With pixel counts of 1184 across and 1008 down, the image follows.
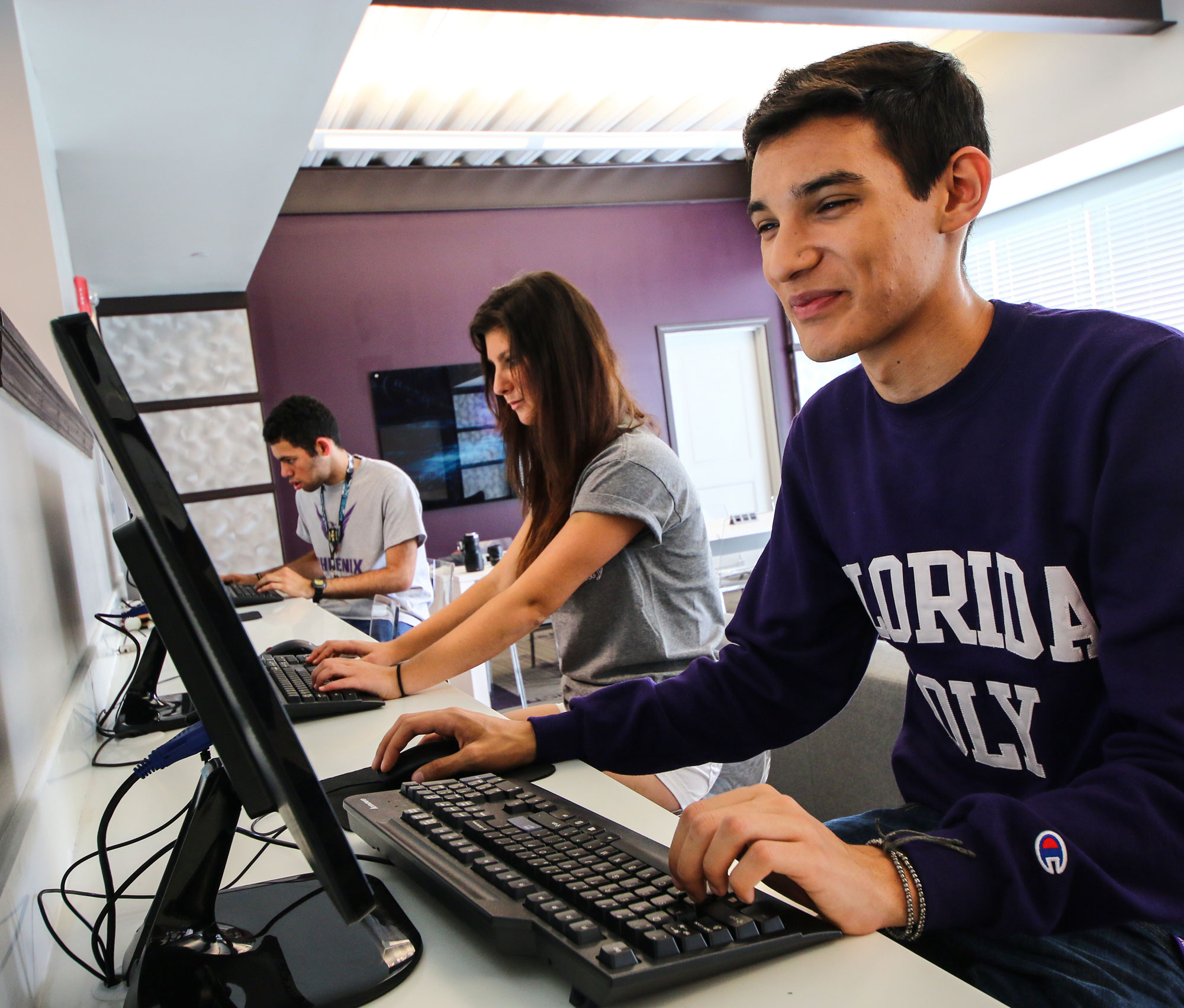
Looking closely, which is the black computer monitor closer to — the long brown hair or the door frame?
the long brown hair

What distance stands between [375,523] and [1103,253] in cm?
508

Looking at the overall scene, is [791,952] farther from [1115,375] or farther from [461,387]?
[461,387]

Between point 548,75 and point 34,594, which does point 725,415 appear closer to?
point 548,75

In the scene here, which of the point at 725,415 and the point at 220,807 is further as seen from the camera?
the point at 725,415

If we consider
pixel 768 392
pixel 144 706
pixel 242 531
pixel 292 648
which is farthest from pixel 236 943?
pixel 768 392

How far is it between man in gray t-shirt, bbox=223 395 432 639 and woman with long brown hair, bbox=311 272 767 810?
58.0 inches

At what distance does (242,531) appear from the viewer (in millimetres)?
5762

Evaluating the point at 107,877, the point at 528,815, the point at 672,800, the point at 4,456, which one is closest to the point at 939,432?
the point at 528,815

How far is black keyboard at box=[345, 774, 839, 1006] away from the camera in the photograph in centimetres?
53

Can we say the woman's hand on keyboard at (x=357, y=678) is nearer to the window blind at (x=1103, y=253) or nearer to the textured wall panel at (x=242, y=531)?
the textured wall panel at (x=242, y=531)

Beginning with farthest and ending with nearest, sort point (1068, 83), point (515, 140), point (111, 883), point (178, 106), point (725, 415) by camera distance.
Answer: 1. point (725, 415)
2. point (515, 140)
3. point (1068, 83)
4. point (178, 106)
5. point (111, 883)

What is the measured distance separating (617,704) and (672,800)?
43 centimetres

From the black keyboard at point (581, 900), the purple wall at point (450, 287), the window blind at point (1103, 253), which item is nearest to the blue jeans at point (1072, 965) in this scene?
the black keyboard at point (581, 900)

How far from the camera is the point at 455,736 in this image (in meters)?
1.02
